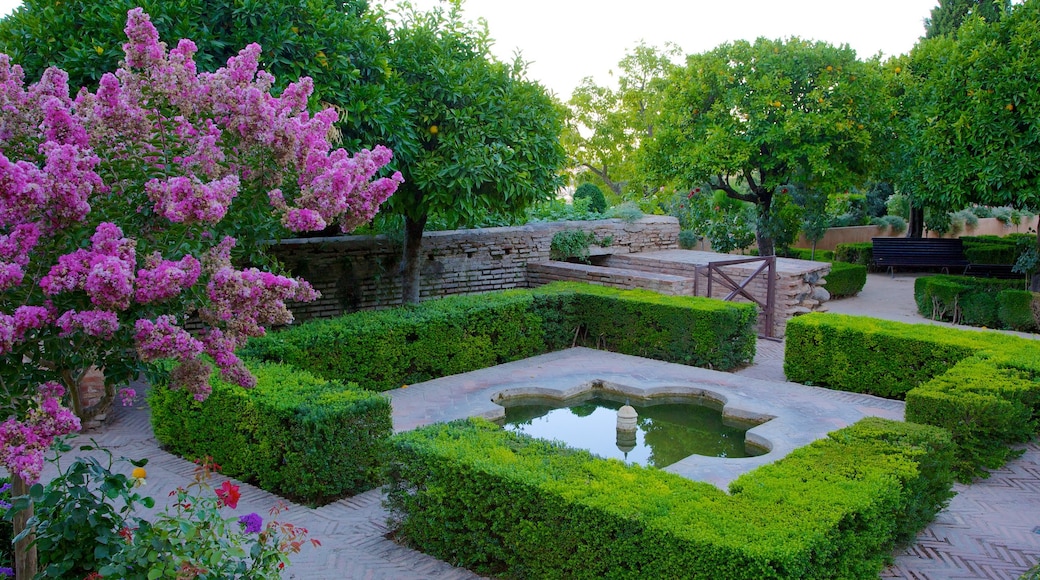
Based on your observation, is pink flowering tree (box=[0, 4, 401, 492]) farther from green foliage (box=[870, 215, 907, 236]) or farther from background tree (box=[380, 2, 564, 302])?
green foliage (box=[870, 215, 907, 236])

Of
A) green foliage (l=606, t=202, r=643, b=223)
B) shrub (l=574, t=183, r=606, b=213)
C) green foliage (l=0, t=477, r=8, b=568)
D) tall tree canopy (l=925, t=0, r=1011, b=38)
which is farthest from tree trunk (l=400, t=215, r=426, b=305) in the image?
tall tree canopy (l=925, t=0, r=1011, b=38)

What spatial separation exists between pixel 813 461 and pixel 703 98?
12.3 metres

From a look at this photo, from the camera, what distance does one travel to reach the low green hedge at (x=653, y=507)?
465cm

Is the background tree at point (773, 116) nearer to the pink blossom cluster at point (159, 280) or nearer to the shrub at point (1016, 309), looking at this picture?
the shrub at point (1016, 309)

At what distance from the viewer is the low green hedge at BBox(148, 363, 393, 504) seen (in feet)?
21.3

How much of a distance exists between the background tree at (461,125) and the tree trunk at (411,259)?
0.86 metres

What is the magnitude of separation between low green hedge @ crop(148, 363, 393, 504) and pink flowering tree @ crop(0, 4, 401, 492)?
2321 mm

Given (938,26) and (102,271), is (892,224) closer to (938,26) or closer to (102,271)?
(938,26)

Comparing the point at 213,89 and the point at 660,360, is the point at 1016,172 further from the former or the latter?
the point at 213,89

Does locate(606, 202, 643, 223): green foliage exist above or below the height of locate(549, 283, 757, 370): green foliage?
above

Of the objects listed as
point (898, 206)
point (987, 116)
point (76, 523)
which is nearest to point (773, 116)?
point (987, 116)

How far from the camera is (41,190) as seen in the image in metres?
3.27

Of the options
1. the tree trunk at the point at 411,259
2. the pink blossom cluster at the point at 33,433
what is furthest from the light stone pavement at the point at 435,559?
the tree trunk at the point at 411,259

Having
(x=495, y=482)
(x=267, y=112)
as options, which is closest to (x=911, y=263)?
(x=495, y=482)
